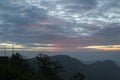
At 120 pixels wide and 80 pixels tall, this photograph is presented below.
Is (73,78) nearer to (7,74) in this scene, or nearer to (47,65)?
(47,65)

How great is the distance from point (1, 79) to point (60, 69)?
20.2m

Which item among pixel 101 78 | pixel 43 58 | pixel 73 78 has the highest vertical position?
pixel 43 58

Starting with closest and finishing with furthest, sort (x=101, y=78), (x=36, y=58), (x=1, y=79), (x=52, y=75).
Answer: (x=1, y=79) → (x=52, y=75) → (x=36, y=58) → (x=101, y=78)

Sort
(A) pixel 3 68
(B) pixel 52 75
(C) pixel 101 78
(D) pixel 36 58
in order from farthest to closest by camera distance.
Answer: (C) pixel 101 78 → (D) pixel 36 58 → (B) pixel 52 75 → (A) pixel 3 68

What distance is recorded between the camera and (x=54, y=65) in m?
46.3

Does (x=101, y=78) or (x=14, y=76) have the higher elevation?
(x=14, y=76)

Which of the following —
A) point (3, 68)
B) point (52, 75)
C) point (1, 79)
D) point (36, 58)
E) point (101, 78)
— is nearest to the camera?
point (1, 79)

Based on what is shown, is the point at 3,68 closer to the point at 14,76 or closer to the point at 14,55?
the point at 14,76

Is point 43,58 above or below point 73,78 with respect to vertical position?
above

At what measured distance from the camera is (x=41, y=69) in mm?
46312

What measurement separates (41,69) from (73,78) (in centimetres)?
532

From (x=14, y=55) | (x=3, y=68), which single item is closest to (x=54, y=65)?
(x=14, y=55)

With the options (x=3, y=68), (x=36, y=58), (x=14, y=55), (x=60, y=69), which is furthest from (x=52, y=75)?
(x=3, y=68)

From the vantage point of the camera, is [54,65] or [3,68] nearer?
[3,68]
